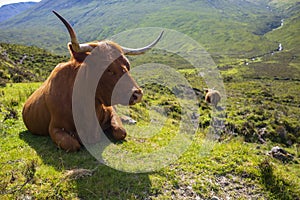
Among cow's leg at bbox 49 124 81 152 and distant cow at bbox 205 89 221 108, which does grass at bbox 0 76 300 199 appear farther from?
distant cow at bbox 205 89 221 108

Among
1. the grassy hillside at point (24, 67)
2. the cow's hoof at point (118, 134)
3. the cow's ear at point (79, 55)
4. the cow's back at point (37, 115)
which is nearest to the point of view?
the cow's ear at point (79, 55)

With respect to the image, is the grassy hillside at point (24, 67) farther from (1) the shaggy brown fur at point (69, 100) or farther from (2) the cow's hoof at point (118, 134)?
(2) the cow's hoof at point (118, 134)

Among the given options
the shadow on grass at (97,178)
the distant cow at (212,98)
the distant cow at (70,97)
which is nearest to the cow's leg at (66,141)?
the distant cow at (70,97)

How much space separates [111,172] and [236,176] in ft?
8.55

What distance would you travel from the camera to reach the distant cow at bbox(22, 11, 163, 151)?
5133 mm

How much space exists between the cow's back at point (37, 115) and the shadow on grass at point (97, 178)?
0.57 meters

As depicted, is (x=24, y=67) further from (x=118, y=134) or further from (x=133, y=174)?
(x=133, y=174)

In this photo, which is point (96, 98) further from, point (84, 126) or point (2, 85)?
point (2, 85)

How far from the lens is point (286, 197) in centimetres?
491

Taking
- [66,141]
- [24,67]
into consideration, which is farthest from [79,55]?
[24,67]

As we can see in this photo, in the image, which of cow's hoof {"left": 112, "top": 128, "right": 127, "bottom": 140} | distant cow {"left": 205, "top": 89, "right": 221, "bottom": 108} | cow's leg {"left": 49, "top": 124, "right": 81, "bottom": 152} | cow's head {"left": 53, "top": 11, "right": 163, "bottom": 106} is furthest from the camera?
distant cow {"left": 205, "top": 89, "right": 221, "bottom": 108}

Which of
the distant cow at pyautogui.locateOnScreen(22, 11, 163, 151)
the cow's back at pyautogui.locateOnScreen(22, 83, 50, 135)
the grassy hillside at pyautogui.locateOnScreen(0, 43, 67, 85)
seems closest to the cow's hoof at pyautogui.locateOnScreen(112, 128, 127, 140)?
the distant cow at pyautogui.locateOnScreen(22, 11, 163, 151)

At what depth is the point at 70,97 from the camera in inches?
222

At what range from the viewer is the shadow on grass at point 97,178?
14.4ft
